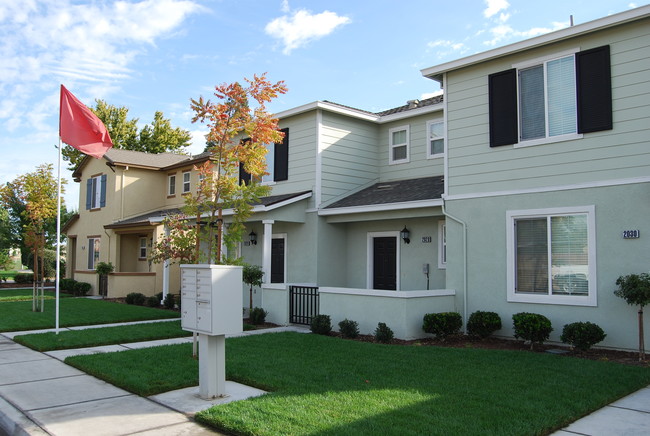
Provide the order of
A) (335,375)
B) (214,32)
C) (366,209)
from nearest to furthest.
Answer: (335,375) → (214,32) → (366,209)

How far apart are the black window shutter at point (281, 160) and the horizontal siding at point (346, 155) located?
4.55 ft

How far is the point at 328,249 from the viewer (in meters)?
15.2

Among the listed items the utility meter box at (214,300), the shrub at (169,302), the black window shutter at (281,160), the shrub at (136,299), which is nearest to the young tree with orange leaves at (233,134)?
the utility meter box at (214,300)

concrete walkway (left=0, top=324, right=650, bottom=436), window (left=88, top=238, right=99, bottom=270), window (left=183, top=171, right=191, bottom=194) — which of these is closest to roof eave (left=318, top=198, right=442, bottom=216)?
concrete walkway (left=0, top=324, right=650, bottom=436)

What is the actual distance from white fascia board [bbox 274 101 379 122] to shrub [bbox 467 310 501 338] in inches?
291

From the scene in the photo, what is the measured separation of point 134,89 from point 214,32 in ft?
20.2

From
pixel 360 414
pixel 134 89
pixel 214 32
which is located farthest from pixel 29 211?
pixel 360 414

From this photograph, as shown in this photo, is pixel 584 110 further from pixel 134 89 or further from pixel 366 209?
pixel 134 89

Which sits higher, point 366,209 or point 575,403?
point 366,209

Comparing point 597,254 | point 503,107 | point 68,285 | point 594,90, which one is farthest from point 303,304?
point 68,285

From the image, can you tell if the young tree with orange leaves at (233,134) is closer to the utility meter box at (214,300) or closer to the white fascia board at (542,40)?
the utility meter box at (214,300)

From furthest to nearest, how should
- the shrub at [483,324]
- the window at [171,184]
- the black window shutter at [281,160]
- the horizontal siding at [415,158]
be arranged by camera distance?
the window at [171,184]
the black window shutter at [281,160]
the horizontal siding at [415,158]
the shrub at [483,324]

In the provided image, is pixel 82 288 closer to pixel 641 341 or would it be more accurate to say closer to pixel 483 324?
pixel 483 324

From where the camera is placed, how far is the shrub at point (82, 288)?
22.0 metres
